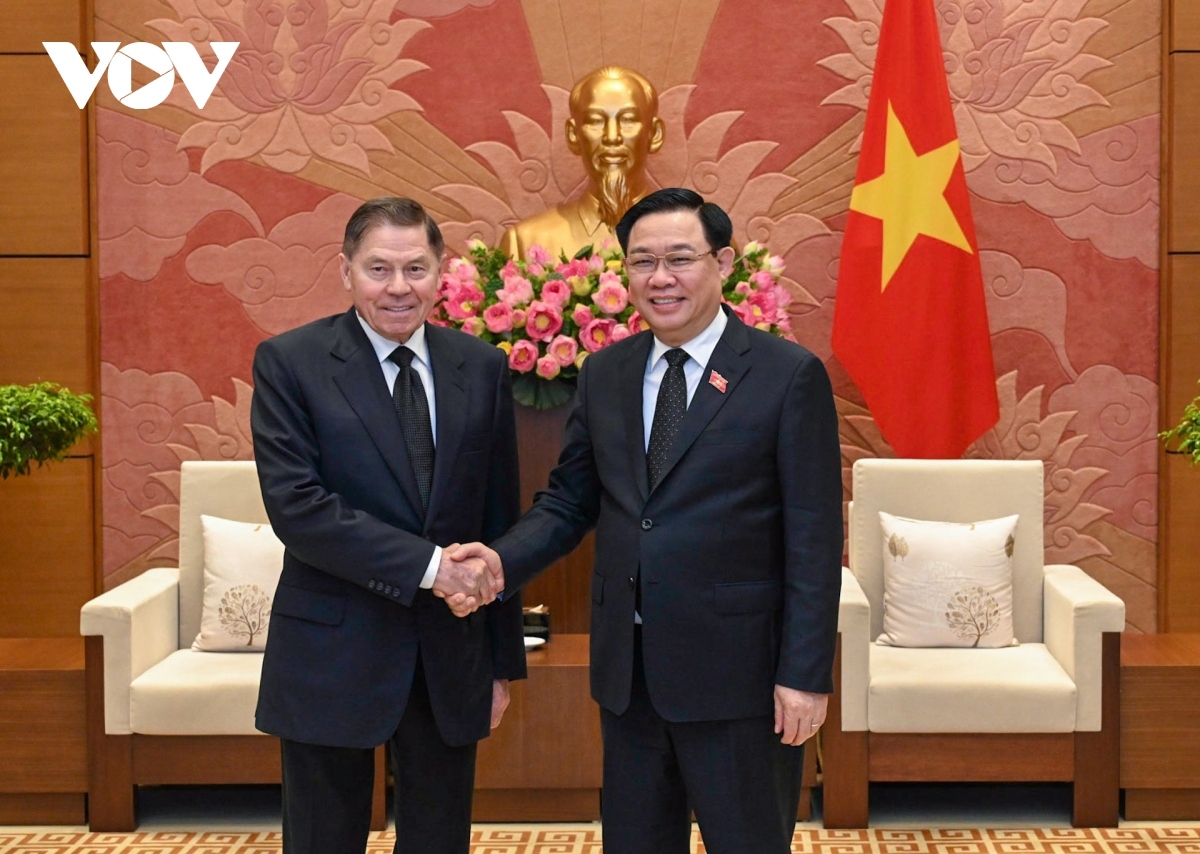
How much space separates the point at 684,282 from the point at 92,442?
2.85 m

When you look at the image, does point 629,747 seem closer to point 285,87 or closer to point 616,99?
point 616,99

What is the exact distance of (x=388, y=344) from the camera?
2145 mm

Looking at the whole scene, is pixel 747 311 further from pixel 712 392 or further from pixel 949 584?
pixel 712 392

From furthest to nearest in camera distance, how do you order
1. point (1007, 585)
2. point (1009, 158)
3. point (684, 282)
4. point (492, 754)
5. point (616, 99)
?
point (1009, 158)
point (616, 99)
point (1007, 585)
point (492, 754)
point (684, 282)

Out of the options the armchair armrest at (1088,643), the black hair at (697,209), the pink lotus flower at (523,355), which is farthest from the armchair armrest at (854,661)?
Answer: the black hair at (697,209)

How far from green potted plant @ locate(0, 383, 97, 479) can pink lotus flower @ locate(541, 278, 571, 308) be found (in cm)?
127

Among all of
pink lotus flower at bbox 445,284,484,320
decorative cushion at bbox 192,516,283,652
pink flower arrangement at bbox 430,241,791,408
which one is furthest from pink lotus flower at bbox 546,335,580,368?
decorative cushion at bbox 192,516,283,652

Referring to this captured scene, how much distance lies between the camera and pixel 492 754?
3318 mm

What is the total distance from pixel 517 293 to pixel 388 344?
125cm

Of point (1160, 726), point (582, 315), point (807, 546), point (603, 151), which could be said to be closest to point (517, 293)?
point (582, 315)

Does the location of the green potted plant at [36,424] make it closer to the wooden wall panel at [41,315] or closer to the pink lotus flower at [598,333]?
the wooden wall panel at [41,315]

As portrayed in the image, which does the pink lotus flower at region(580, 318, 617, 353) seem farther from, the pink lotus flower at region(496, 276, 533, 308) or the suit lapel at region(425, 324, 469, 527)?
the suit lapel at region(425, 324, 469, 527)

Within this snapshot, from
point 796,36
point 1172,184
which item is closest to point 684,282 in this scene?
point 796,36

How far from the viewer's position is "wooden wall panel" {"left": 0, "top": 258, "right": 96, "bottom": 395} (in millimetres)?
4129
